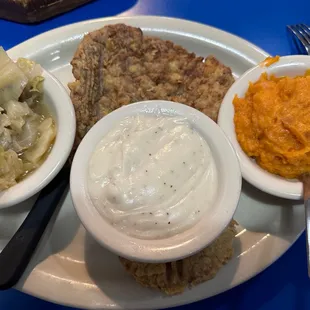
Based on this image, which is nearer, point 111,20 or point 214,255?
point 214,255

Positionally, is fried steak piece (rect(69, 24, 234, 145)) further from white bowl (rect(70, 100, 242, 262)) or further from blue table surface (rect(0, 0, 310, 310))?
blue table surface (rect(0, 0, 310, 310))

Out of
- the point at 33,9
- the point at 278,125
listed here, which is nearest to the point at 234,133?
the point at 278,125

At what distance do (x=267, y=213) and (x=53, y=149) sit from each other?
0.84 meters

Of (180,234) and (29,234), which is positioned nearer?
(180,234)

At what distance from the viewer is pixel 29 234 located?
4.58 feet

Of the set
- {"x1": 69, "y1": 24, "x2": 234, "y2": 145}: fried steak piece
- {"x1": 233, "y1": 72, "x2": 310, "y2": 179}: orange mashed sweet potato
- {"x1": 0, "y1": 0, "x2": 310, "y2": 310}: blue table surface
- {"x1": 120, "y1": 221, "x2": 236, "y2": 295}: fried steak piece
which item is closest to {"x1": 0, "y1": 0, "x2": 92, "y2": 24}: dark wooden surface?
{"x1": 0, "y1": 0, "x2": 310, "y2": 310}: blue table surface

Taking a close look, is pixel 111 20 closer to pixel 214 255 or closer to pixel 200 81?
pixel 200 81

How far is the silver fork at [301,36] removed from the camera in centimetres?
200

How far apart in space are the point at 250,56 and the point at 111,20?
0.67m

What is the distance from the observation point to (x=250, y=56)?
1.82 m

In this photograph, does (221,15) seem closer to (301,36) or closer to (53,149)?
(301,36)

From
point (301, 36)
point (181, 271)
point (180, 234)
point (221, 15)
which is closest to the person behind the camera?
point (180, 234)

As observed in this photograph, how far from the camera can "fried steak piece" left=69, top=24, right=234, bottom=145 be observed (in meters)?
1.59

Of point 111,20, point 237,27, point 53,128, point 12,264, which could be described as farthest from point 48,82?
point 237,27
